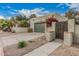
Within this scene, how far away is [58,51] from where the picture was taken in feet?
16.0

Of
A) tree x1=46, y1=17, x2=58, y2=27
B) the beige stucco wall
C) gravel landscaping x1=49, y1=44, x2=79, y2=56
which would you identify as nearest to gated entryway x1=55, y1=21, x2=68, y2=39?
tree x1=46, y1=17, x2=58, y2=27

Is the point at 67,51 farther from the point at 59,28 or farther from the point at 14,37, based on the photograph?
the point at 14,37

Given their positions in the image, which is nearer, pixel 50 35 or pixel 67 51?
pixel 67 51

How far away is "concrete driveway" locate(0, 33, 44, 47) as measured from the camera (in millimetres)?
5000

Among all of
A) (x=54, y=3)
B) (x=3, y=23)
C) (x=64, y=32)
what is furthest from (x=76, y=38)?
(x=3, y=23)

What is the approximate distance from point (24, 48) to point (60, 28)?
35.4 inches

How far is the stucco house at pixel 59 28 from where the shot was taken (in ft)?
16.3

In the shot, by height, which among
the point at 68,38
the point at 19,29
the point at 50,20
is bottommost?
the point at 68,38

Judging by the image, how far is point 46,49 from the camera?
4.95 m

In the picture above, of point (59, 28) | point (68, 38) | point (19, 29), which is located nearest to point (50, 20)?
point (59, 28)

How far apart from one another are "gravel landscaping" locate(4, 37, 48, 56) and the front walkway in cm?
9

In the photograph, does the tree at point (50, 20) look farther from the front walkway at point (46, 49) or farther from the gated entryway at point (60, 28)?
the front walkway at point (46, 49)

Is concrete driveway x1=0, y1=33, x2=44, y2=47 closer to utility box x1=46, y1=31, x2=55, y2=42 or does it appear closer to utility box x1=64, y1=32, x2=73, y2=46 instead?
utility box x1=46, y1=31, x2=55, y2=42

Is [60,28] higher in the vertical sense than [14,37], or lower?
higher
